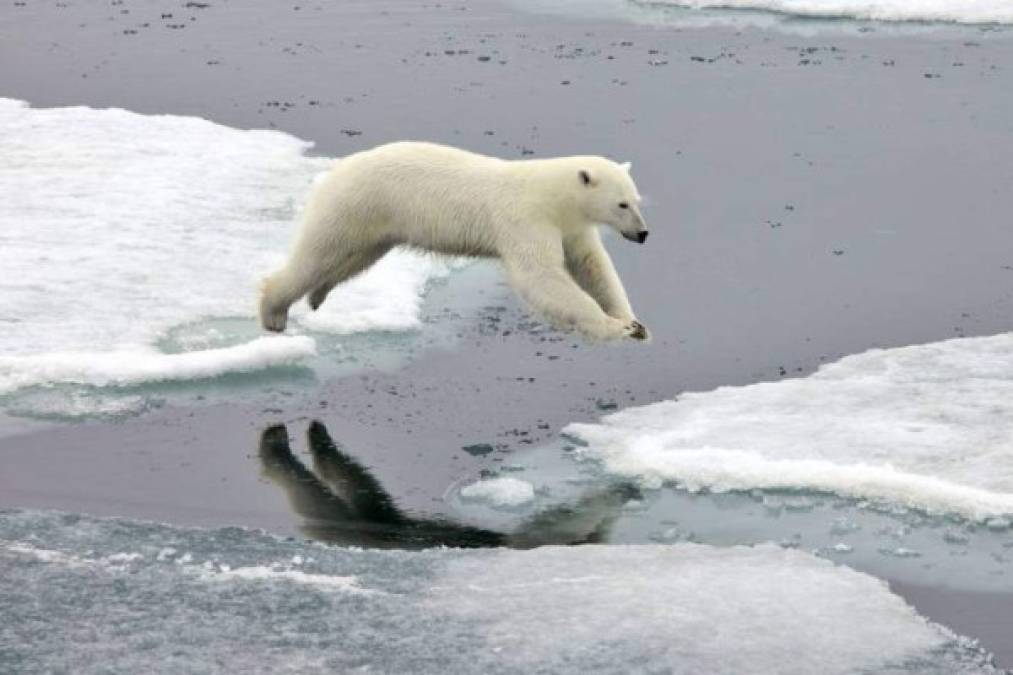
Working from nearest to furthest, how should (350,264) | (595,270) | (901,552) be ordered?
(901,552), (595,270), (350,264)

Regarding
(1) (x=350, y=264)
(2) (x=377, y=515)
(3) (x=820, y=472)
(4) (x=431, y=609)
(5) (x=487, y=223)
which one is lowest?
(2) (x=377, y=515)

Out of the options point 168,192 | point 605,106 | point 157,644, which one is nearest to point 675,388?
point 157,644

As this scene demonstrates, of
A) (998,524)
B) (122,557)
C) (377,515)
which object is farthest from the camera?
(377,515)

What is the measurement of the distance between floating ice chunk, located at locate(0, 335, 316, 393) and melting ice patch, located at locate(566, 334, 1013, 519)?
148 cm

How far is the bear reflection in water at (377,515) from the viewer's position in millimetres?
6402

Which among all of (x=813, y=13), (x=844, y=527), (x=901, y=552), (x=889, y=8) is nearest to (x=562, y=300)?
(x=844, y=527)

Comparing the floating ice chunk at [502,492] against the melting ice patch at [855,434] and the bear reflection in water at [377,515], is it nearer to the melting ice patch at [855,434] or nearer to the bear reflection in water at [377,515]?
the bear reflection in water at [377,515]

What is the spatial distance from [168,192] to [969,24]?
780 centimetres

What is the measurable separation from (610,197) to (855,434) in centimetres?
133

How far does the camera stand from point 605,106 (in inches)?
512

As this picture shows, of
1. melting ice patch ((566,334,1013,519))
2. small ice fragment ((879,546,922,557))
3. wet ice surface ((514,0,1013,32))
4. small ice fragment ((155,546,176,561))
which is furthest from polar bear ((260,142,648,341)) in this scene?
wet ice surface ((514,0,1013,32))

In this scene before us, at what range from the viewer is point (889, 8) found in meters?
16.1

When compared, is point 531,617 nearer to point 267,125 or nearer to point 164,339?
point 164,339

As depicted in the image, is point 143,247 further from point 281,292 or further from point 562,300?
point 562,300
